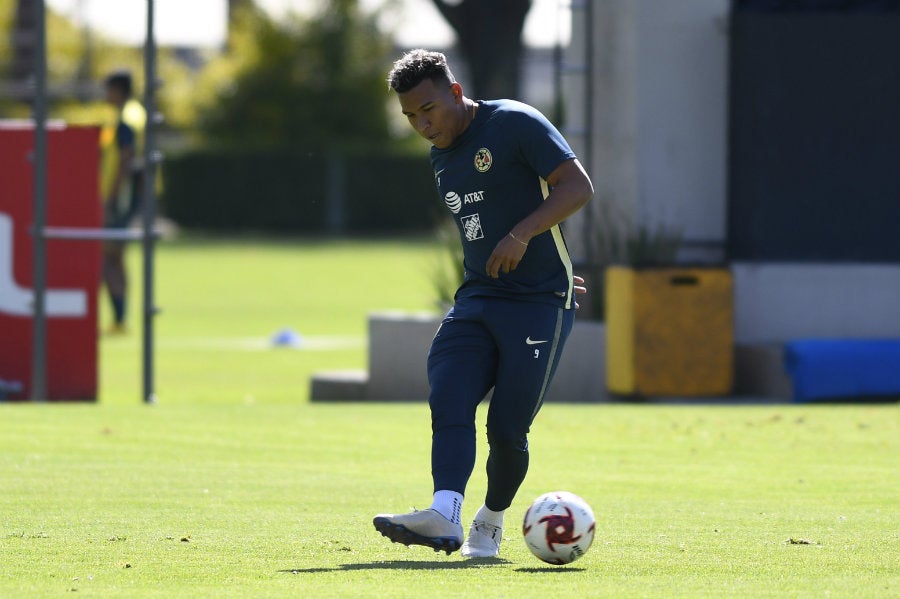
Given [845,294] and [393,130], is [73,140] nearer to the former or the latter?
[845,294]

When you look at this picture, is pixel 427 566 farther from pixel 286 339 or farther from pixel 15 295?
pixel 286 339

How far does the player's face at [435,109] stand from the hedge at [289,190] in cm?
4159

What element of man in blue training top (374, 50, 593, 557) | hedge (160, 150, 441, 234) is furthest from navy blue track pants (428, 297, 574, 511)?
hedge (160, 150, 441, 234)

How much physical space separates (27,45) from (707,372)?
48.3 meters

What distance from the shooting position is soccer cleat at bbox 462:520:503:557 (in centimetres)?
659

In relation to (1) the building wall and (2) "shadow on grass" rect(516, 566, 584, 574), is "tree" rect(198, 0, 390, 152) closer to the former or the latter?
(1) the building wall

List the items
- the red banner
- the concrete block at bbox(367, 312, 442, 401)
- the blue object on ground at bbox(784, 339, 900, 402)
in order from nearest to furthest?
the blue object on ground at bbox(784, 339, 900, 402) → the red banner → the concrete block at bbox(367, 312, 442, 401)

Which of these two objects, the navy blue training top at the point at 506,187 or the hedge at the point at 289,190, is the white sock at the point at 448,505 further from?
the hedge at the point at 289,190

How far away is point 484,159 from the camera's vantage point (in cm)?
642

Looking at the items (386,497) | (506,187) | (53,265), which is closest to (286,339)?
(53,265)

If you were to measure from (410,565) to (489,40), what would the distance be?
2197 cm

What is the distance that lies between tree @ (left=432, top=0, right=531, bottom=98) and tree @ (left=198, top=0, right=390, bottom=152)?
2382cm

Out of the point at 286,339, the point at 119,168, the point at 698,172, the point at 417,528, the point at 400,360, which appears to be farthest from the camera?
the point at 119,168

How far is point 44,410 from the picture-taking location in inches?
449
